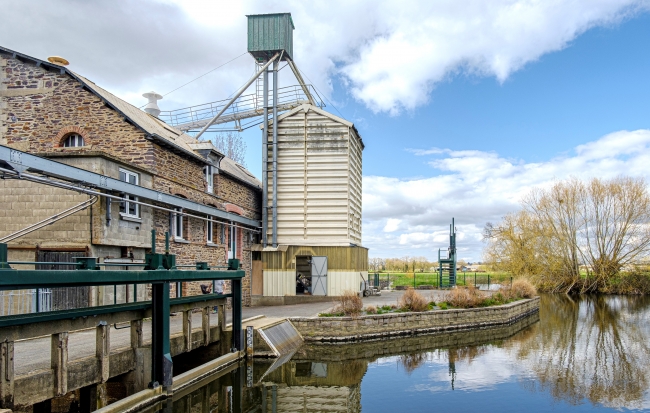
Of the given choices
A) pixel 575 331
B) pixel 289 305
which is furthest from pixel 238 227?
pixel 575 331

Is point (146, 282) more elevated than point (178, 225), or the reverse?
point (178, 225)

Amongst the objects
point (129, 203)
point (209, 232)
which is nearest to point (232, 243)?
point (209, 232)

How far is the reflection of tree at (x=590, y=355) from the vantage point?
1177 centimetres

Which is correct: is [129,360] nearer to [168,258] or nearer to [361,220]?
[168,258]

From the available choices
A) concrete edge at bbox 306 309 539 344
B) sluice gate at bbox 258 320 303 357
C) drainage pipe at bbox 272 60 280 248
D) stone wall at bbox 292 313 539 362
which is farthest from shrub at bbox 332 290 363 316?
drainage pipe at bbox 272 60 280 248

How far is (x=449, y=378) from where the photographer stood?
13.1m

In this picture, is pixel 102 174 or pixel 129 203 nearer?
pixel 102 174

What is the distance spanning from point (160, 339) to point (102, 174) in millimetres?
5385

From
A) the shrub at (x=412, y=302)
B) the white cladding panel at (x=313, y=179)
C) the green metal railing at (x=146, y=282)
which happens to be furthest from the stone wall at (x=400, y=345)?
the white cladding panel at (x=313, y=179)

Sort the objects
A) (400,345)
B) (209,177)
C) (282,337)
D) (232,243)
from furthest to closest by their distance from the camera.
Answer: (232,243), (209,177), (400,345), (282,337)

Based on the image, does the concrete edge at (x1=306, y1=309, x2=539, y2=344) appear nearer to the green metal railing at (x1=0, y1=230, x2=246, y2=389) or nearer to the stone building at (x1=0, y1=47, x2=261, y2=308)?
the green metal railing at (x1=0, y1=230, x2=246, y2=389)

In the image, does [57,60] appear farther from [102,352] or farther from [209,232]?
[102,352]

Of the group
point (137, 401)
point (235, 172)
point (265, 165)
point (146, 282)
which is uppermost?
point (265, 165)

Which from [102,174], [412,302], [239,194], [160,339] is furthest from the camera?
[239,194]
